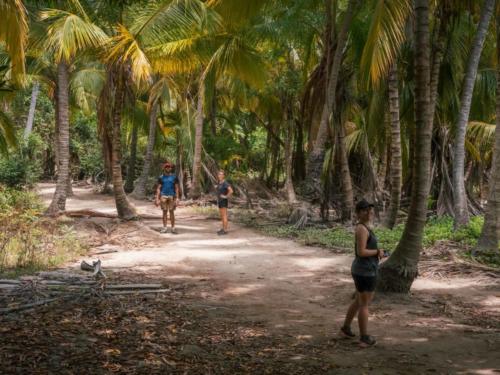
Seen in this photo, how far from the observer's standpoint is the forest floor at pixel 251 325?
504 centimetres

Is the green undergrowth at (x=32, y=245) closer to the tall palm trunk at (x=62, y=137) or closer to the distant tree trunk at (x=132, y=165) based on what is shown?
the tall palm trunk at (x=62, y=137)

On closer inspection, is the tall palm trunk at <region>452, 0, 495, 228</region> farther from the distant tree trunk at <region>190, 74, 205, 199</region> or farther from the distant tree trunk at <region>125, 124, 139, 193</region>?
the distant tree trunk at <region>125, 124, 139, 193</region>

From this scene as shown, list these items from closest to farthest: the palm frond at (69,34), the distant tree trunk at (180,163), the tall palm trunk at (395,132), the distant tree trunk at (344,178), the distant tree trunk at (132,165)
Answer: the tall palm trunk at (395,132) < the palm frond at (69,34) < the distant tree trunk at (344,178) < the distant tree trunk at (180,163) < the distant tree trunk at (132,165)

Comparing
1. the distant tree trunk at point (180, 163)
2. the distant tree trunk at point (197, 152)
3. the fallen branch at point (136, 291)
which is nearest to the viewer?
the fallen branch at point (136, 291)

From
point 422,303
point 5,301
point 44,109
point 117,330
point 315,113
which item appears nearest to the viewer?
point 117,330

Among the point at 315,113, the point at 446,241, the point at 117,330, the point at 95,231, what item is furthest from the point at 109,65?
the point at 117,330

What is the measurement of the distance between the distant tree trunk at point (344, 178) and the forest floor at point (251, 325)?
5277 millimetres

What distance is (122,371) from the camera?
15.3ft

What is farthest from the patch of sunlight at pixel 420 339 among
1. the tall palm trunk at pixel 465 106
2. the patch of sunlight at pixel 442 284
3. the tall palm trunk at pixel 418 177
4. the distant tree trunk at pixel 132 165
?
the distant tree trunk at pixel 132 165

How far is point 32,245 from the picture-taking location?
34.4ft

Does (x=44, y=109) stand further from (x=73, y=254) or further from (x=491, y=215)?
(x=491, y=215)

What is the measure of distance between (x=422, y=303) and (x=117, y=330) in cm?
420

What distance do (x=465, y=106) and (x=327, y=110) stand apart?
367 centimetres

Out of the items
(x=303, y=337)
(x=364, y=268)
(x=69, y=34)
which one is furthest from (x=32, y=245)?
(x=364, y=268)
